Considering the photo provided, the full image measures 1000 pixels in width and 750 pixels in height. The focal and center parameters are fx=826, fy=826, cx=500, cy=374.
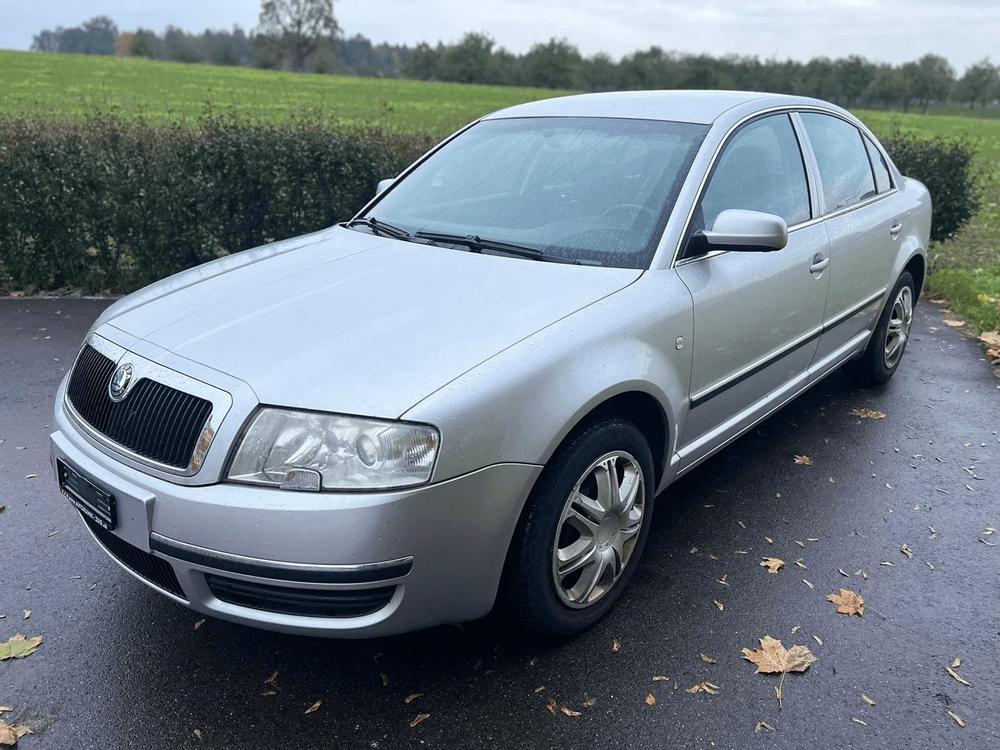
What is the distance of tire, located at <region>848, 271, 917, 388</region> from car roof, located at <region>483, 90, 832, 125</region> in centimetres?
153

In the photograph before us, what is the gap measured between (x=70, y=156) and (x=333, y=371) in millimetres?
5753

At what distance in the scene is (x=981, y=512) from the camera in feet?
12.2

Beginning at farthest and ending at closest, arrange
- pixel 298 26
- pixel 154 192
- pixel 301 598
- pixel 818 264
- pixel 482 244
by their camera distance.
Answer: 1. pixel 298 26
2. pixel 154 192
3. pixel 818 264
4. pixel 482 244
5. pixel 301 598

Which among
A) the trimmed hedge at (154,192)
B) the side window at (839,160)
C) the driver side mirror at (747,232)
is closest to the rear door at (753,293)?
the driver side mirror at (747,232)

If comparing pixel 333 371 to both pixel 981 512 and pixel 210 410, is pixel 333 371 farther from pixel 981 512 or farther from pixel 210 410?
pixel 981 512

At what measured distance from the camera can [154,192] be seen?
22.7ft

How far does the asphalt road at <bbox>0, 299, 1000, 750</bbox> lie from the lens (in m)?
2.41

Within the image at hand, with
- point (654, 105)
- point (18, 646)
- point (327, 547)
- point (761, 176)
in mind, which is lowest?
point (18, 646)

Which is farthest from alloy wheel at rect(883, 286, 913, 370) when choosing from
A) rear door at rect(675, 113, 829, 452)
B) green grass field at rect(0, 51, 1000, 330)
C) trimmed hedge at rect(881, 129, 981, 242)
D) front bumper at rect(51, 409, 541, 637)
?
trimmed hedge at rect(881, 129, 981, 242)

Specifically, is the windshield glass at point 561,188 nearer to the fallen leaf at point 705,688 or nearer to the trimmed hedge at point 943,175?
the fallen leaf at point 705,688

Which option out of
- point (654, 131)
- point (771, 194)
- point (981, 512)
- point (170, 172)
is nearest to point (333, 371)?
point (654, 131)

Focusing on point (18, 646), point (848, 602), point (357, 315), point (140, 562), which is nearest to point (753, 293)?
point (848, 602)

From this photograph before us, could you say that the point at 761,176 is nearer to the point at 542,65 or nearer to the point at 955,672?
the point at 955,672

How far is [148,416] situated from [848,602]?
249 centimetres
